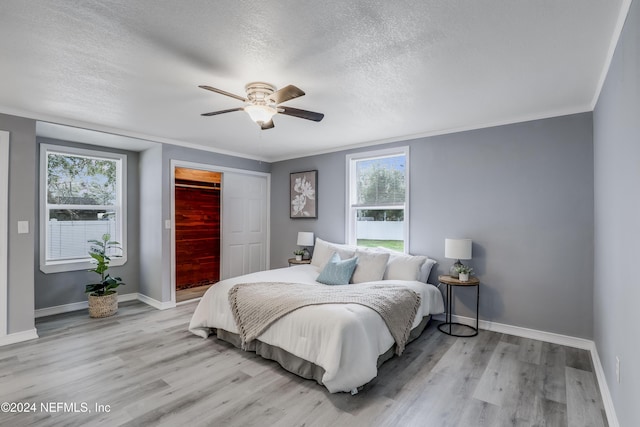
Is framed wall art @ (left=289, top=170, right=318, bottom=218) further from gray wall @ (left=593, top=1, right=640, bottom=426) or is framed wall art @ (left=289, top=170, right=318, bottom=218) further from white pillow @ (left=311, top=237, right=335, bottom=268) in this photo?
gray wall @ (left=593, top=1, right=640, bottom=426)

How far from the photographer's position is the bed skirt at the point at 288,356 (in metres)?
2.54

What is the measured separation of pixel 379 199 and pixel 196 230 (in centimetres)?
354

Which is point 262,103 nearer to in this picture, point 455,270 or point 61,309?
point 455,270

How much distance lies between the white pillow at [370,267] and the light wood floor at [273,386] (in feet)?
2.79

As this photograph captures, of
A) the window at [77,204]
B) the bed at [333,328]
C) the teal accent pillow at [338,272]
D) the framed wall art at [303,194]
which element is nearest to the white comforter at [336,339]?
the bed at [333,328]

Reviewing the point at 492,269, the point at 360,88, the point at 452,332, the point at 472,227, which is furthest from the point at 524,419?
the point at 360,88

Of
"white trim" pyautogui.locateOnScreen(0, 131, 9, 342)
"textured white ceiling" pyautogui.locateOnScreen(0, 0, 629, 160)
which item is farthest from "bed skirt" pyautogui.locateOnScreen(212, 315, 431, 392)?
"textured white ceiling" pyautogui.locateOnScreen(0, 0, 629, 160)

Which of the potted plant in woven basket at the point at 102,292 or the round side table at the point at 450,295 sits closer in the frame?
the round side table at the point at 450,295

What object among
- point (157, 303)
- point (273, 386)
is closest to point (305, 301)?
point (273, 386)

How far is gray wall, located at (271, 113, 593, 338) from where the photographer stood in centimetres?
316

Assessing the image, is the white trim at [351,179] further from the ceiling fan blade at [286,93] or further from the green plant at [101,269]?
the green plant at [101,269]

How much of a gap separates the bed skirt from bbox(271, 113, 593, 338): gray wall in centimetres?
119

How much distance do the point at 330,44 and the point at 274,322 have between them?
220 centimetres

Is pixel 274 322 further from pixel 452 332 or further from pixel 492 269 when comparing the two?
pixel 492 269
